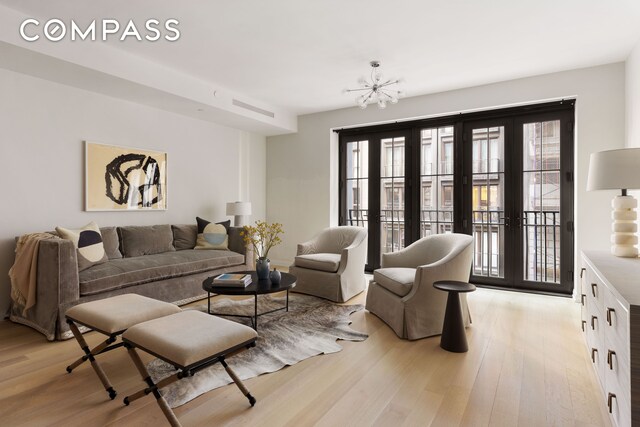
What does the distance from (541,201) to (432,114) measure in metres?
1.83

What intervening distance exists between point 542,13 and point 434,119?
7.39 ft

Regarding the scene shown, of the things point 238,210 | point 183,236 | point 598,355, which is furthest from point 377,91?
point 598,355

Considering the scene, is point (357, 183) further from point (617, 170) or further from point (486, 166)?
point (617, 170)

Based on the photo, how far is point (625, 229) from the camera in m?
2.75

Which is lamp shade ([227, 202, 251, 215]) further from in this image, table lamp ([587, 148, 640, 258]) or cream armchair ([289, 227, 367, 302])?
table lamp ([587, 148, 640, 258])

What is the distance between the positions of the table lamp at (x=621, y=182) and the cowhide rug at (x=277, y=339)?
216 centimetres

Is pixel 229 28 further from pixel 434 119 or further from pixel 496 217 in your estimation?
pixel 496 217

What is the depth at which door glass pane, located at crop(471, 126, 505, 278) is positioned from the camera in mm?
A: 4734

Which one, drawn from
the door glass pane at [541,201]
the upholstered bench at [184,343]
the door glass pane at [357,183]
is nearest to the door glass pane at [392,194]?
the door glass pane at [357,183]

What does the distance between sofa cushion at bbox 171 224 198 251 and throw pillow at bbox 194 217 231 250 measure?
83mm

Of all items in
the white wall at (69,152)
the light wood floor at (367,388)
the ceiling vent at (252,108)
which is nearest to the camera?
the light wood floor at (367,388)

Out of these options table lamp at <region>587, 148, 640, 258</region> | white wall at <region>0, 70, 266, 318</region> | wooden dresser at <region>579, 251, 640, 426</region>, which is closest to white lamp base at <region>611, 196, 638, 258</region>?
table lamp at <region>587, 148, 640, 258</region>

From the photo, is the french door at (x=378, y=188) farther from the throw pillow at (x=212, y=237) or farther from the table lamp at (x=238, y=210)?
the throw pillow at (x=212, y=237)

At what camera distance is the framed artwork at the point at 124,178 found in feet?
13.4
